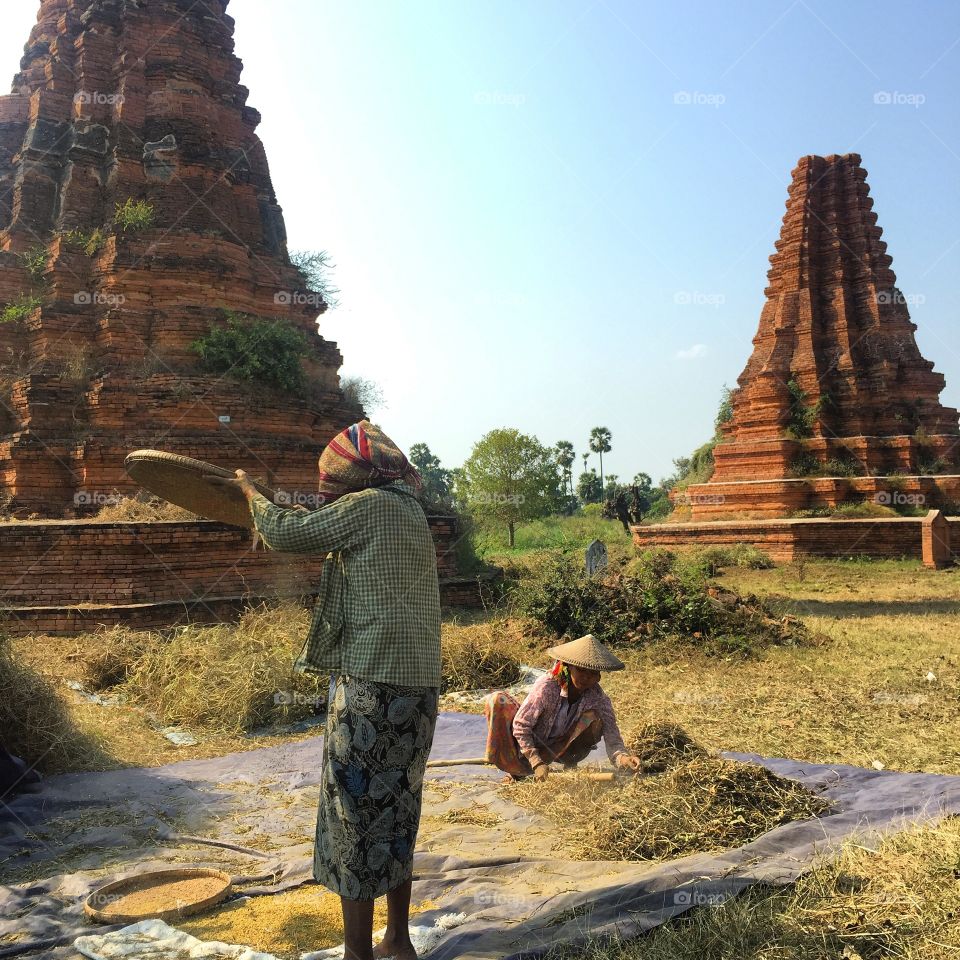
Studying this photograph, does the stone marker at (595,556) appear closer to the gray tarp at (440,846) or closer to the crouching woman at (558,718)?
the gray tarp at (440,846)

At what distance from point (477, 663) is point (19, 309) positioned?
9735mm

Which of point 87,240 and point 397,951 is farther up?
point 87,240

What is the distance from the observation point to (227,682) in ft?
23.6

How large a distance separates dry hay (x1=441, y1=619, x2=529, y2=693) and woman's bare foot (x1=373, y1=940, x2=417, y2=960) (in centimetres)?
528

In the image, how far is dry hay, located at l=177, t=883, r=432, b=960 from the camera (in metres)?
3.12

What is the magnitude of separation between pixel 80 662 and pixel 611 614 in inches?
223

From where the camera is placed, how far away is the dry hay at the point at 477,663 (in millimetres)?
8305

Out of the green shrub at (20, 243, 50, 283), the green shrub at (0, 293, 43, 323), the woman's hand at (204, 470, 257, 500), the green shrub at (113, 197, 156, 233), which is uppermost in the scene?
the green shrub at (113, 197, 156, 233)

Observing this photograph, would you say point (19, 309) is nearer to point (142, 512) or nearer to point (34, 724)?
point (142, 512)

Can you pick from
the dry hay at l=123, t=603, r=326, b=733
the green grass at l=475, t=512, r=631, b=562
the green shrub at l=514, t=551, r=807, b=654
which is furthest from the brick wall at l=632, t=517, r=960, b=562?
the dry hay at l=123, t=603, r=326, b=733

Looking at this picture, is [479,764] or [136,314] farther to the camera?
[136,314]

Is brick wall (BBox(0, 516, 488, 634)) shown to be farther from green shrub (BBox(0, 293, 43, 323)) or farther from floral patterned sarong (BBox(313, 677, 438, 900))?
floral patterned sarong (BBox(313, 677, 438, 900))

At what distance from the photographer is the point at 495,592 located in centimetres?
1347

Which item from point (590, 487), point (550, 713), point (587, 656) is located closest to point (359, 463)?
point (587, 656)
